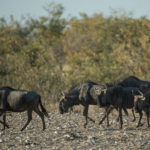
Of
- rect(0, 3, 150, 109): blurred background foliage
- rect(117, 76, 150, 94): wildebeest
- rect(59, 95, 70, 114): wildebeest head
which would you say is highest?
rect(0, 3, 150, 109): blurred background foliage

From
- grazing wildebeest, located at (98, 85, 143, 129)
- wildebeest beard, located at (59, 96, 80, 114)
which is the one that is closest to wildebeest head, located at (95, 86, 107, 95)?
grazing wildebeest, located at (98, 85, 143, 129)

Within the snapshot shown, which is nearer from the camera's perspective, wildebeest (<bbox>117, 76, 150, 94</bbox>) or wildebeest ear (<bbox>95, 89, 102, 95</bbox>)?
wildebeest ear (<bbox>95, 89, 102, 95</bbox>)

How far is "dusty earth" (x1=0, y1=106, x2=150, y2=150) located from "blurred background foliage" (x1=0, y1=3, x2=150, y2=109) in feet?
14.8

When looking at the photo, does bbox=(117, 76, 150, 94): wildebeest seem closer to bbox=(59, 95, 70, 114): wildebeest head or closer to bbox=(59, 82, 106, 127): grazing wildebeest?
bbox=(59, 82, 106, 127): grazing wildebeest

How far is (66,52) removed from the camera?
34.7 metres

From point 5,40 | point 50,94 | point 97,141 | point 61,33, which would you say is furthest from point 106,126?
point 61,33

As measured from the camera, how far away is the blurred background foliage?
1691 cm

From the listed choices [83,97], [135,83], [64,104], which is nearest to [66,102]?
[64,104]

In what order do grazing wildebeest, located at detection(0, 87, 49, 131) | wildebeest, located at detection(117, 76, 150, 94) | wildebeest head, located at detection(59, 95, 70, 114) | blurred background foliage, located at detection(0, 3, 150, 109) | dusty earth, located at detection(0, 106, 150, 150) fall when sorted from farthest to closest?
1. blurred background foliage, located at detection(0, 3, 150, 109)
2. wildebeest, located at detection(117, 76, 150, 94)
3. wildebeest head, located at detection(59, 95, 70, 114)
4. grazing wildebeest, located at detection(0, 87, 49, 131)
5. dusty earth, located at detection(0, 106, 150, 150)

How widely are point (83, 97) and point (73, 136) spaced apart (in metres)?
2.74

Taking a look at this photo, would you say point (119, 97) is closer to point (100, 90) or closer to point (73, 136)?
point (100, 90)

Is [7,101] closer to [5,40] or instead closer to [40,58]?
[40,58]

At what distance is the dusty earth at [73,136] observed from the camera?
339 inches

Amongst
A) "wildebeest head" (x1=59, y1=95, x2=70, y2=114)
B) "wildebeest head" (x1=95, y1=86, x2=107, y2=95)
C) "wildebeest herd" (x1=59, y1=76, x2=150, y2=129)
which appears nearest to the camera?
"wildebeest herd" (x1=59, y1=76, x2=150, y2=129)
